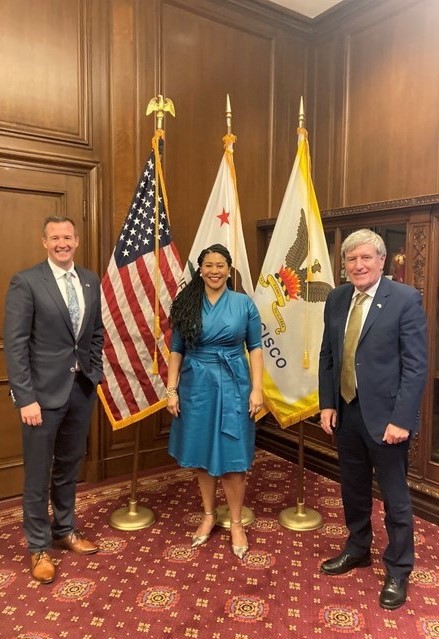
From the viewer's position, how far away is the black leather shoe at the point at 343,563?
7.77ft

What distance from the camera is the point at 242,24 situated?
12.8 ft

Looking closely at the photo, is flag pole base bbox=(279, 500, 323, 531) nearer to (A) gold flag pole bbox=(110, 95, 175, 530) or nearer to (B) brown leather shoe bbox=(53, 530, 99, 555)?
(A) gold flag pole bbox=(110, 95, 175, 530)

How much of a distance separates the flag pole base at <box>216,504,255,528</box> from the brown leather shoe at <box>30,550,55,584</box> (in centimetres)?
91

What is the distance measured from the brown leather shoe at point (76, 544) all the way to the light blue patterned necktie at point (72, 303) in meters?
1.04

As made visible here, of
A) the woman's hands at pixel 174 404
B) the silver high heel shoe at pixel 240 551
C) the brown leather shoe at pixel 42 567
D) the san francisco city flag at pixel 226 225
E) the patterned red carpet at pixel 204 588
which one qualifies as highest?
the san francisco city flag at pixel 226 225

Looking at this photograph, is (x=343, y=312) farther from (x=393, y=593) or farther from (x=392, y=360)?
(x=393, y=593)

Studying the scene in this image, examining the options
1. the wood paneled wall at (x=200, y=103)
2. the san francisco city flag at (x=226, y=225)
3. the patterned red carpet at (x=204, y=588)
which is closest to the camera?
the patterned red carpet at (x=204, y=588)

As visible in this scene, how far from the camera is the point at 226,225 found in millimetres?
2977

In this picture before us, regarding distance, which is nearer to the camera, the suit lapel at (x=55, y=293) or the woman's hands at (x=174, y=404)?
the suit lapel at (x=55, y=293)

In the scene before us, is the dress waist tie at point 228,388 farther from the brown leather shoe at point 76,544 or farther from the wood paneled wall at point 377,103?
the wood paneled wall at point 377,103

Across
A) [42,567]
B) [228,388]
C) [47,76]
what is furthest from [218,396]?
[47,76]

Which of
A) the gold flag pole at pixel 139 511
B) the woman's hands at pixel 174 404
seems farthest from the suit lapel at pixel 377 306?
the gold flag pole at pixel 139 511

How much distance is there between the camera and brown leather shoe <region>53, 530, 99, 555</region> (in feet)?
8.30

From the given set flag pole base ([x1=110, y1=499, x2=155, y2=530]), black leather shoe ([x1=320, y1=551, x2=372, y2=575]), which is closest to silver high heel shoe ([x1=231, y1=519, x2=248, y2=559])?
black leather shoe ([x1=320, y1=551, x2=372, y2=575])
